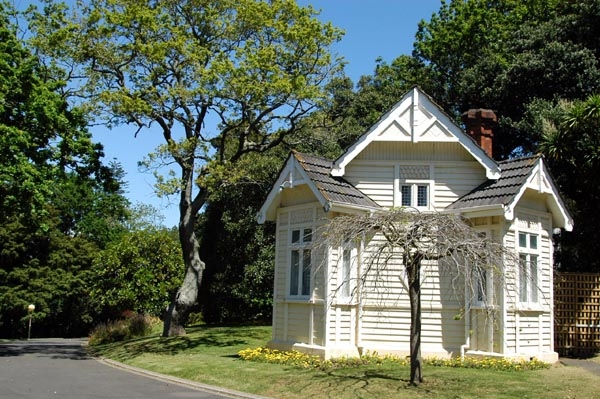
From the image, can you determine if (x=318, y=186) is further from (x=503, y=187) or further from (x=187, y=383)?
(x=187, y=383)

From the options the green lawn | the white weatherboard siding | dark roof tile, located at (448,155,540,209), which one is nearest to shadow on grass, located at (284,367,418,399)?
the green lawn

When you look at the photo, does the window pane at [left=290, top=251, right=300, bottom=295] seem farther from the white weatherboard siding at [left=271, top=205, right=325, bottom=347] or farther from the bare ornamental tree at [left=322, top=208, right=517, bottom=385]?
the bare ornamental tree at [left=322, top=208, right=517, bottom=385]

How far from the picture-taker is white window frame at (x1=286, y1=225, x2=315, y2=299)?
60.0 feet

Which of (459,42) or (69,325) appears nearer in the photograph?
(459,42)

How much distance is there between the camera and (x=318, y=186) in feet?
56.5

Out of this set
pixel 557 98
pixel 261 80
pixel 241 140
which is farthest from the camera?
pixel 557 98

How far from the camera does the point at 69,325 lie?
48.4 metres

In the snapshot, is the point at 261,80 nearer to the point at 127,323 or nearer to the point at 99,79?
the point at 99,79

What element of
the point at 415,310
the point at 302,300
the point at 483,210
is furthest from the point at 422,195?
the point at 415,310

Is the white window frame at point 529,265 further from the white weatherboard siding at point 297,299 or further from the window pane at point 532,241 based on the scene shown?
the white weatherboard siding at point 297,299

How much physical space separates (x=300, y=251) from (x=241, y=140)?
27.1ft

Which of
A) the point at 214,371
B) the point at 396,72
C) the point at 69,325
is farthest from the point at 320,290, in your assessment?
the point at 69,325

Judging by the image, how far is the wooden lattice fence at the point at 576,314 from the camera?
66.0 ft

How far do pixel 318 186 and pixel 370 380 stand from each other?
576 centimetres
